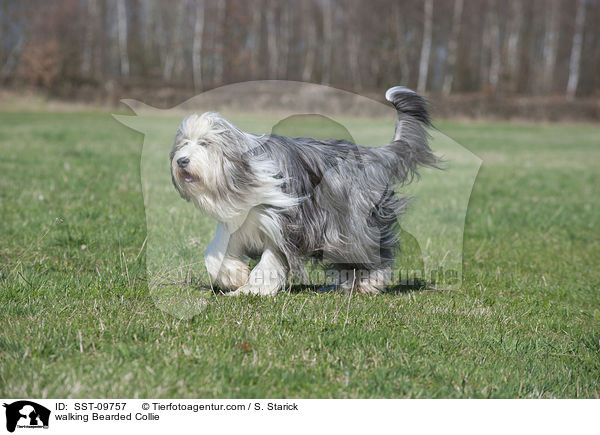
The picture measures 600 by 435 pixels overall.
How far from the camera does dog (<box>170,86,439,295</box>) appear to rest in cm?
391

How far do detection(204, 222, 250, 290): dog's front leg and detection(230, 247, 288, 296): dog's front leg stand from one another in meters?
0.11

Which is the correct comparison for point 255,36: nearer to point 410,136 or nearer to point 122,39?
point 122,39

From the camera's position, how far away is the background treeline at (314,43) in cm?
3944

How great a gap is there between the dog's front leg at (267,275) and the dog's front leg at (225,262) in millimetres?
114

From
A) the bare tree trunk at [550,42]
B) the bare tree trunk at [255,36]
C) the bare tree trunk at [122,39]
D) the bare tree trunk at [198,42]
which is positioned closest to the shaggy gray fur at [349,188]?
the bare tree trunk at [198,42]

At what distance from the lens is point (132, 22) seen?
46094mm

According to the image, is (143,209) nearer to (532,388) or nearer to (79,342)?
(79,342)

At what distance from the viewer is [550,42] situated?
44406mm

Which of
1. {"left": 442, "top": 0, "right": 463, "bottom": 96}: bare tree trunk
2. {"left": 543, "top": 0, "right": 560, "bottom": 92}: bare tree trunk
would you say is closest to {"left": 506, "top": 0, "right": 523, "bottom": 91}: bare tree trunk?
{"left": 543, "top": 0, "right": 560, "bottom": 92}: bare tree trunk

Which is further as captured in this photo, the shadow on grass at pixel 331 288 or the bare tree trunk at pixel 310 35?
the bare tree trunk at pixel 310 35

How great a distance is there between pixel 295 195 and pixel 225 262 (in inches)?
28.2
